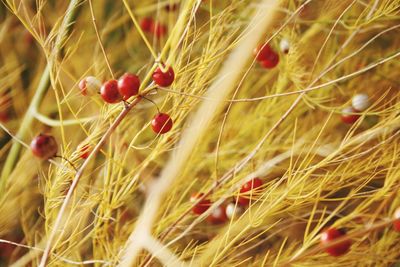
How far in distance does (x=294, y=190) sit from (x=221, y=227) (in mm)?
158

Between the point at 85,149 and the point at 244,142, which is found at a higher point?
the point at 85,149

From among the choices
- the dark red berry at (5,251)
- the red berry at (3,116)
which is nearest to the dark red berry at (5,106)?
the red berry at (3,116)

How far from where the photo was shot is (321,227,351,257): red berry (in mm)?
394

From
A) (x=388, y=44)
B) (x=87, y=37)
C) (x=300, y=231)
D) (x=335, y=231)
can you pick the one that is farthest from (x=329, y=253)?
(x=87, y=37)

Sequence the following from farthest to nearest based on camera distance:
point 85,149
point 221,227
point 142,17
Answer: point 142,17 → point 221,227 → point 85,149

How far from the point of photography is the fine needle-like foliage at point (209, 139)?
36 cm

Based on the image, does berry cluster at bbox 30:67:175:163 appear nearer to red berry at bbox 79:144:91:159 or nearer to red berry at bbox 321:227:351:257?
red berry at bbox 79:144:91:159

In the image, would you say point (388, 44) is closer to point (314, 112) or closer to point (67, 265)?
point (314, 112)

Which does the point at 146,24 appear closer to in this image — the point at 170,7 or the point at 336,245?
the point at 170,7

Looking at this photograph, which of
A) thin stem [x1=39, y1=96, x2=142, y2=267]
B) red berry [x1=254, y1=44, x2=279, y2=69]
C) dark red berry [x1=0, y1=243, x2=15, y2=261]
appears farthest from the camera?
dark red berry [x1=0, y1=243, x2=15, y2=261]

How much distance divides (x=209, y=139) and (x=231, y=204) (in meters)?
0.09

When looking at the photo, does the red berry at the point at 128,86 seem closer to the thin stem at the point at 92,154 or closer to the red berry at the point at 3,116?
the thin stem at the point at 92,154

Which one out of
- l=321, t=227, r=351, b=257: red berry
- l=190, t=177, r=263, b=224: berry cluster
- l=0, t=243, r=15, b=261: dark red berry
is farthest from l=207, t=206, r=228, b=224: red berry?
l=0, t=243, r=15, b=261: dark red berry

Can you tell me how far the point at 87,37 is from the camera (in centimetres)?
66
